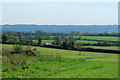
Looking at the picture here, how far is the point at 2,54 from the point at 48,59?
441cm

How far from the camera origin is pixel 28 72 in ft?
36.7

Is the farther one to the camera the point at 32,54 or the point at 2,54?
the point at 32,54

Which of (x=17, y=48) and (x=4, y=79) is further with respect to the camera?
(x=17, y=48)

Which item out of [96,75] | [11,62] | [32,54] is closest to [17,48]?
[32,54]

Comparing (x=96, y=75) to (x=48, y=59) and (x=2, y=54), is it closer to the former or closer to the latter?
(x=48, y=59)

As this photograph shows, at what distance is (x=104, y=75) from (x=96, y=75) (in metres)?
0.48

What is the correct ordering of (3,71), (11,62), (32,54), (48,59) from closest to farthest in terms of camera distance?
(3,71) < (11,62) < (48,59) < (32,54)

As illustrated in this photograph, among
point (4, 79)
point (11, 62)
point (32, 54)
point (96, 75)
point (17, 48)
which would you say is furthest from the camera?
point (17, 48)

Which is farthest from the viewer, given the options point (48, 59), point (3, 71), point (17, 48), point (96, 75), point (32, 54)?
point (17, 48)

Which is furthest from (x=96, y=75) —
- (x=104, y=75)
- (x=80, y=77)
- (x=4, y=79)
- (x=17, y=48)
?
(x=17, y=48)

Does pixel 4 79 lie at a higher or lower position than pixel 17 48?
lower

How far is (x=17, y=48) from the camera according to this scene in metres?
20.2

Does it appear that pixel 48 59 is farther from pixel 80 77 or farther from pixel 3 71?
pixel 80 77

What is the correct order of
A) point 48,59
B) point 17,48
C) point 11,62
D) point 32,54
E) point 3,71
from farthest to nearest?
point 17,48 → point 32,54 → point 48,59 → point 11,62 → point 3,71
